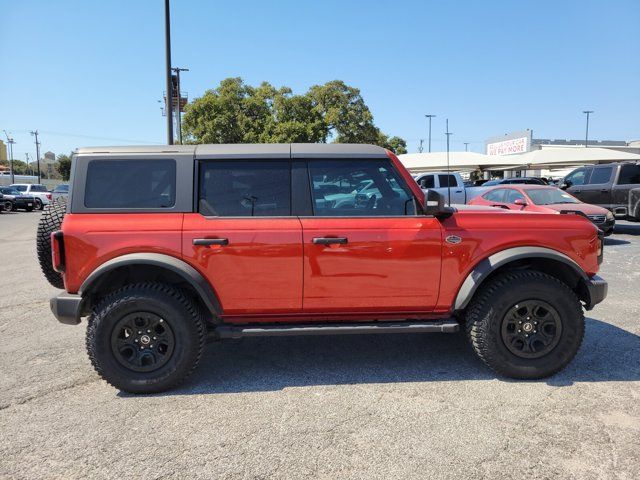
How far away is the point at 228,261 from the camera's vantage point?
11.1 ft

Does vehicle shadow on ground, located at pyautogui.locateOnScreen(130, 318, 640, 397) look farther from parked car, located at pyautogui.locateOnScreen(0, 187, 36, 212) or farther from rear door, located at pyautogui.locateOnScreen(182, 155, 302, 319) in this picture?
parked car, located at pyautogui.locateOnScreen(0, 187, 36, 212)

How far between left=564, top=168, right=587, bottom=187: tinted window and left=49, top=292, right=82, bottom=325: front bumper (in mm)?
13736

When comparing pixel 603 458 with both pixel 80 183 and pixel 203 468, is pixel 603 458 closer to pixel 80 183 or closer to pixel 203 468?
pixel 203 468

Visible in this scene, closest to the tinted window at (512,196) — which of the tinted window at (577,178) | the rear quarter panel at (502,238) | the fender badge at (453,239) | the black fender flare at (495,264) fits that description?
the tinted window at (577,178)

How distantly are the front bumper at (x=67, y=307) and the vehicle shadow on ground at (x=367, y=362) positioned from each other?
93 cm

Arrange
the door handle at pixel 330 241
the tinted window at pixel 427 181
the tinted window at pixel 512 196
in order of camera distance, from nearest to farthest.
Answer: the door handle at pixel 330 241 < the tinted window at pixel 512 196 < the tinted window at pixel 427 181

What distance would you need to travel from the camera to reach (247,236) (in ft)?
11.1

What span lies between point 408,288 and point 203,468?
190cm

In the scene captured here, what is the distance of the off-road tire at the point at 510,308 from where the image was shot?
3529 mm

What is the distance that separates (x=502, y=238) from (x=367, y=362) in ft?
5.13

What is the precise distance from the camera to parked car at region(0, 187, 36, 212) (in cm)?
2777

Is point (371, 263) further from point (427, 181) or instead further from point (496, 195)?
point (427, 181)

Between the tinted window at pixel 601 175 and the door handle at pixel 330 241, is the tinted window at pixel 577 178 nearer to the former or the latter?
the tinted window at pixel 601 175

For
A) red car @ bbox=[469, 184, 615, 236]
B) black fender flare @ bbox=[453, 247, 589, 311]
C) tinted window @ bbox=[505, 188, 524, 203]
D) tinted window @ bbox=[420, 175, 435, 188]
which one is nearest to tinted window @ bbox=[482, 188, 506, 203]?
red car @ bbox=[469, 184, 615, 236]
